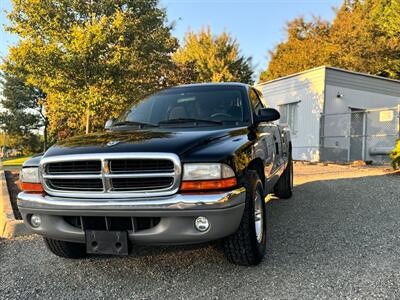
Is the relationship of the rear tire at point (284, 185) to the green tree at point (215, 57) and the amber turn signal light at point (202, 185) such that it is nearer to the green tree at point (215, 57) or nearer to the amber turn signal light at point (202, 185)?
the amber turn signal light at point (202, 185)

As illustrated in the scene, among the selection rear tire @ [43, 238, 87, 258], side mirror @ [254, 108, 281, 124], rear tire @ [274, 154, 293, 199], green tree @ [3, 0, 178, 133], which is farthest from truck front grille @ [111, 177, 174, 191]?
green tree @ [3, 0, 178, 133]

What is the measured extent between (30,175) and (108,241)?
1.02 m

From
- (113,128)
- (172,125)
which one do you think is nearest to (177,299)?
(172,125)

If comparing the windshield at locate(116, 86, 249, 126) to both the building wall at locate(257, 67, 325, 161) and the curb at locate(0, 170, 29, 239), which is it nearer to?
the curb at locate(0, 170, 29, 239)

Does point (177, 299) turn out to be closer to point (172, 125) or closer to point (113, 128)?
point (172, 125)

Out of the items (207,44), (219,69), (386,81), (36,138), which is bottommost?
(36,138)

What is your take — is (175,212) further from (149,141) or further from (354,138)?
(354,138)

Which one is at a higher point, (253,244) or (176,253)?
(253,244)

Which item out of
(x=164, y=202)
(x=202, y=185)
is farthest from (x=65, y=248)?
(x=202, y=185)

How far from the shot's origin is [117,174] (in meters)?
3.03

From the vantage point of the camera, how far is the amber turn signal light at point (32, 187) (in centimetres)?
338

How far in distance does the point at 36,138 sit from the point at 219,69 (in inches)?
1130

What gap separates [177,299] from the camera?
9.75ft

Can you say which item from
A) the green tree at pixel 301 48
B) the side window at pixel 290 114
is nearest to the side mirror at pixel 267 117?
the side window at pixel 290 114
